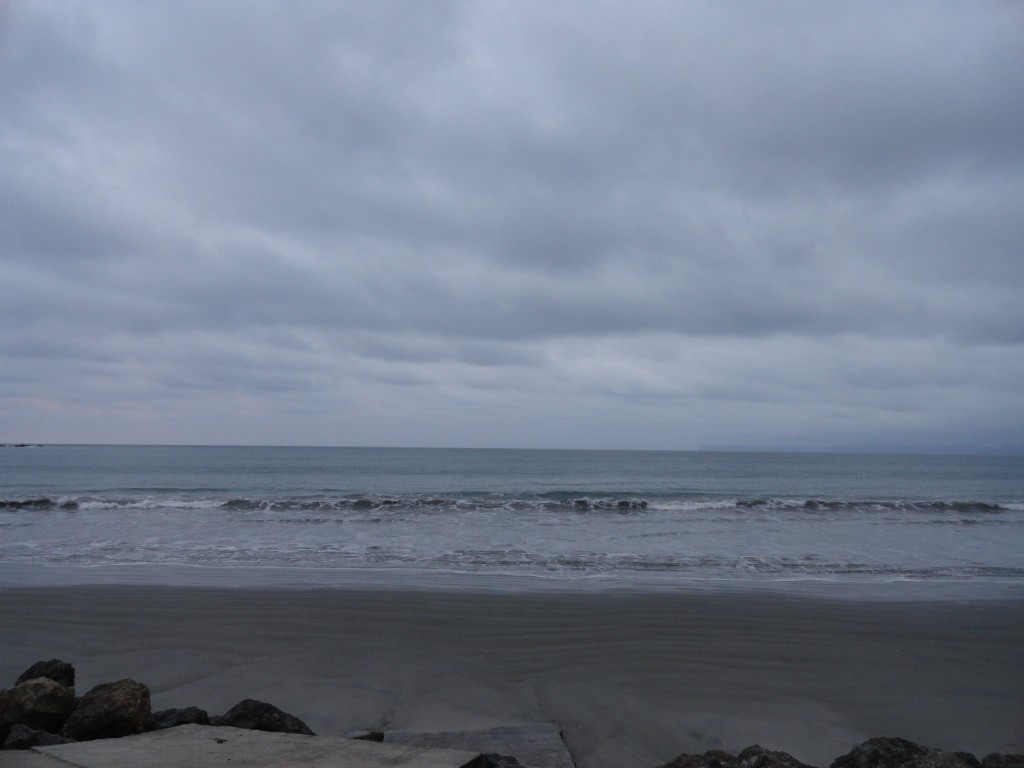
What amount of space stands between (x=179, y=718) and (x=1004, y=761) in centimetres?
565

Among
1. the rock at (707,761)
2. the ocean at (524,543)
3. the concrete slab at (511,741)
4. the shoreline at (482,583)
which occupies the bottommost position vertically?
the ocean at (524,543)

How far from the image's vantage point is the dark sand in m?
5.61

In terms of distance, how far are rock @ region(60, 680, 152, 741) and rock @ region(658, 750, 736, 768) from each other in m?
3.65

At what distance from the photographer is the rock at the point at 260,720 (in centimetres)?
464

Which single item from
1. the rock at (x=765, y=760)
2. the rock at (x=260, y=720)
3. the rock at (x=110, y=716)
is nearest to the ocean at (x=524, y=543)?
the rock at (x=260, y=720)

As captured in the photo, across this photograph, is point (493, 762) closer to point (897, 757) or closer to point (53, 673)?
point (897, 757)

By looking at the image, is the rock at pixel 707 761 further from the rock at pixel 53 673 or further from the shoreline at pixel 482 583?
the shoreline at pixel 482 583

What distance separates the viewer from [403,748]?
13.0 ft

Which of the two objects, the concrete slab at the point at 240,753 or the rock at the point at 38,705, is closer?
the concrete slab at the point at 240,753

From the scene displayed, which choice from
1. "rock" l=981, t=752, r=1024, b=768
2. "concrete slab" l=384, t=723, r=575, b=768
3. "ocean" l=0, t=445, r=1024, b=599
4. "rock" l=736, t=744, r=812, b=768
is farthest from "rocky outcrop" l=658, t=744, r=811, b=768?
"ocean" l=0, t=445, r=1024, b=599

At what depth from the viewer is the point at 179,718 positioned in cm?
472

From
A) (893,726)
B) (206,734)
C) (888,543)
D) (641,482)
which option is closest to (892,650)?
(893,726)

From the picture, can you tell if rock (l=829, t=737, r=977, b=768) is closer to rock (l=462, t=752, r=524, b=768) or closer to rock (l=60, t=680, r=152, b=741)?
rock (l=462, t=752, r=524, b=768)

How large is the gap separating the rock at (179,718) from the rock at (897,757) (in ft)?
14.6
